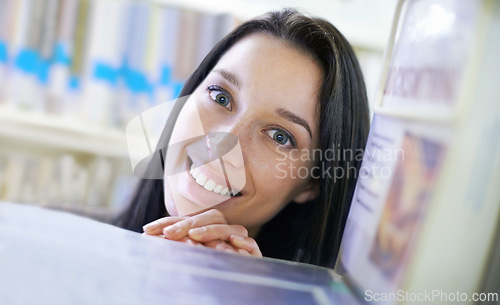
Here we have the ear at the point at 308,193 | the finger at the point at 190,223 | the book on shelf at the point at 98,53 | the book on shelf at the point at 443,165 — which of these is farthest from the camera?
the book on shelf at the point at 98,53

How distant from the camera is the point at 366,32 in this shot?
1698 millimetres

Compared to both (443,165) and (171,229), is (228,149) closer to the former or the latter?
(171,229)

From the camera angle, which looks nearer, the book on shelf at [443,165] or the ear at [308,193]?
the book on shelf at [443,165]

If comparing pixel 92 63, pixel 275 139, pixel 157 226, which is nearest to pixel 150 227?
pixel 157 226

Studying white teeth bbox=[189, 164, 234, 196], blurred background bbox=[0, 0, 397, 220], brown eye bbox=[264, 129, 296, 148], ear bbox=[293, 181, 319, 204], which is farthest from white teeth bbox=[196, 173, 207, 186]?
blurred background bbox=[0, 0, 397, 220]

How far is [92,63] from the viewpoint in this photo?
1637 mm

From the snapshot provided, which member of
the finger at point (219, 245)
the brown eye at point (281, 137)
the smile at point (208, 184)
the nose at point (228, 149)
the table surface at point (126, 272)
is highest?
the brown eye at point (281, 137)

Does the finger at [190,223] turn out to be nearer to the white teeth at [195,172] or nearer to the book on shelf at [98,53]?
the white teeth at [195,172]

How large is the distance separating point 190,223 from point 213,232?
0.09 feet

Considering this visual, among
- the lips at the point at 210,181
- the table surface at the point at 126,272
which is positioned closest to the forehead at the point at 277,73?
the lips at the point at 210,181

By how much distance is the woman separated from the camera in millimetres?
604

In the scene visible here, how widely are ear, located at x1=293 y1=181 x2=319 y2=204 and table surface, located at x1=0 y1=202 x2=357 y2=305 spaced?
14.1 inches

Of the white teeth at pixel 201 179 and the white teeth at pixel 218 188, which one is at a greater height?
the white teeth at pixel 201 179

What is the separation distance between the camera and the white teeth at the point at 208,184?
23.8 inches
